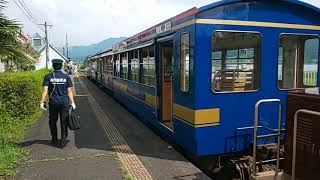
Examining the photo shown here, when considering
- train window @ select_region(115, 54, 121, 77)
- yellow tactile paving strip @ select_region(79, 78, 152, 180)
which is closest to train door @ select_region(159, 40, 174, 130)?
yellow tactile paving strip @ select_region(79, 78, 152, 180)

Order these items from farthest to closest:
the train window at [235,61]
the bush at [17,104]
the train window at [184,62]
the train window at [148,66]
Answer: the bush at [17,104] → the train window at [148,66] → the train window at [184,62] → the train window at [235,61]

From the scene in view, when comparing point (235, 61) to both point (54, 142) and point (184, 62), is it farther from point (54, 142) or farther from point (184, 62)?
point (54, 142)

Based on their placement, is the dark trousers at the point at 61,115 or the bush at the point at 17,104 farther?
the bush at the point at 17,104

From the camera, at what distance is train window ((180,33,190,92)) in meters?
6.18

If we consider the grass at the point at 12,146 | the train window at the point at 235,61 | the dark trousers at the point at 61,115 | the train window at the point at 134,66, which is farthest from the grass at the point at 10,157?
the train window at the point at 134,66

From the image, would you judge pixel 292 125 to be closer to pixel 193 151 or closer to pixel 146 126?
pixel 193 151

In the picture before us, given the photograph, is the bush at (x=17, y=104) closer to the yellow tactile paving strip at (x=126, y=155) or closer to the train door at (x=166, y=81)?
the yellow tactile paving strip at (x=126, y=155)

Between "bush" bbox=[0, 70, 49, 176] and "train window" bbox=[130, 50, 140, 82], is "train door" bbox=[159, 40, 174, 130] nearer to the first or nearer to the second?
"train window" bbox=[130, 50, 140, 82]

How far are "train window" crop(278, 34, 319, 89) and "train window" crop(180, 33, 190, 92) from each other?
173cm

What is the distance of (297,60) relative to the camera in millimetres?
6812

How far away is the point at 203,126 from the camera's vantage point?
5.88 m

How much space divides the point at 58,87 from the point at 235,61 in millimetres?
3637

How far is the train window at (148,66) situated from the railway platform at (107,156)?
128 cm

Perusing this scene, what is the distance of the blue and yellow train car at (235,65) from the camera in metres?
5.85
